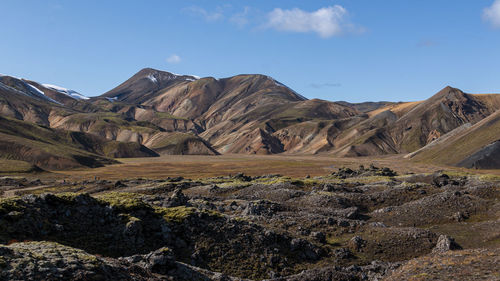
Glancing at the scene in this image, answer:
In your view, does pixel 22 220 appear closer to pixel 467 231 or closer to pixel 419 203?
pixel 467 231

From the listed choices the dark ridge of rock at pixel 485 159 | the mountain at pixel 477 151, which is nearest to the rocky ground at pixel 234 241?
the dark ridge of rock at pixel 485 159

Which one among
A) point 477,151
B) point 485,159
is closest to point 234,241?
point 485,159

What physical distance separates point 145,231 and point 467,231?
A: 3812 cm

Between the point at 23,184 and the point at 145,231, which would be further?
the point at 23,184

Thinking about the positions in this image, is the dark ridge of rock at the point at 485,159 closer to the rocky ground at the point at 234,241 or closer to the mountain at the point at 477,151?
the mountain at the point at 477,151

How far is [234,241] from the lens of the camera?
33844mm

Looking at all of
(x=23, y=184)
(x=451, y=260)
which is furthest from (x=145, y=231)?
(x=23, y=184)

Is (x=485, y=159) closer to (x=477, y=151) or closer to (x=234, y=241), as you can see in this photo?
(x=477, y=151)

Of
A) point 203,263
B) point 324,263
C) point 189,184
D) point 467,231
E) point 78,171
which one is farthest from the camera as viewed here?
point 78,171

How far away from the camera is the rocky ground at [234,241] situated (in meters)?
20.9

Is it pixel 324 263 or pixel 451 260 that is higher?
pixel 451 260

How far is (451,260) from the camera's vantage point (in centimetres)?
2627

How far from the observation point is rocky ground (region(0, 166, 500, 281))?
20.9 m

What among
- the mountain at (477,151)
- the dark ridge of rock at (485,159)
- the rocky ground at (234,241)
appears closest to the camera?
the rocky ground at (234,241)
